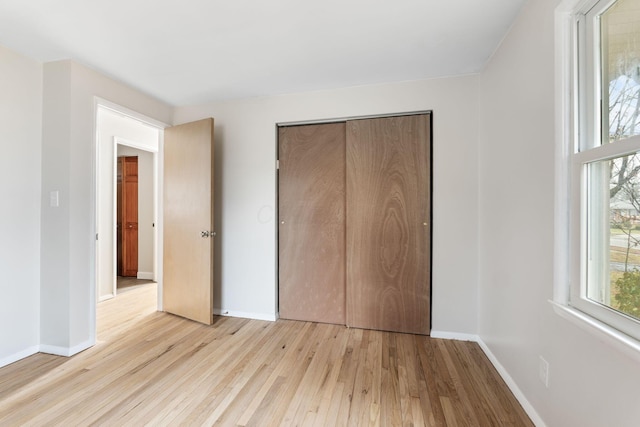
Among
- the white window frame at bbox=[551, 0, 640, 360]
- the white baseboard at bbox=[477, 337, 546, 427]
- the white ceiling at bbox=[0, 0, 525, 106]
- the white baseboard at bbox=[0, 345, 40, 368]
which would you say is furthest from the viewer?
the white baseboard at bbox=[0, 345, 40, 368]

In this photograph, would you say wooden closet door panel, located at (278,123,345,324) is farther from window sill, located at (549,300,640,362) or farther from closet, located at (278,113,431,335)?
window sill, located at (549,300,640,362)

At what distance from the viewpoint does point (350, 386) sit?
1.73m

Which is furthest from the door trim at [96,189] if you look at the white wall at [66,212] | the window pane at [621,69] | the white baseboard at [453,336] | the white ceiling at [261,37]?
the window pane at [621,69]

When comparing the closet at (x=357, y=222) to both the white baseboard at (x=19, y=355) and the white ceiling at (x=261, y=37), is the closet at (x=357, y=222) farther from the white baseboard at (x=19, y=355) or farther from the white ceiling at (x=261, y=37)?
the white baseboard at (x=19, y=355)

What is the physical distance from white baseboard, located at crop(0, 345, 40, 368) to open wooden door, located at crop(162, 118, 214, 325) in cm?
→ 101

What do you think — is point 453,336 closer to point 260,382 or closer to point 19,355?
point 260,382

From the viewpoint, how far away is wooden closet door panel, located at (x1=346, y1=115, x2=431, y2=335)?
2.41 meters

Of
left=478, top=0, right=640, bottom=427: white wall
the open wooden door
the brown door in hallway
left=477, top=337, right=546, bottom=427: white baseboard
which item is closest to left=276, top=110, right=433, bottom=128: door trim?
left=478, top=0, right=640, bottom=427: white wall

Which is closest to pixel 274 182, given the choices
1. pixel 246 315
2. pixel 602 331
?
pixel 246 315

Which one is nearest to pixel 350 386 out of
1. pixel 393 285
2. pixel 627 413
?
pixel 393 285

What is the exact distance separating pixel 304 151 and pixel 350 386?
200 cm

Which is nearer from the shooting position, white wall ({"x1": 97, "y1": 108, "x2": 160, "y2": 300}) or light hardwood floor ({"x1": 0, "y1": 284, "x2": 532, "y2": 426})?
light hardwood floor ({"x1": 0, "y1": 284, "x2": 532, "y2": 426})

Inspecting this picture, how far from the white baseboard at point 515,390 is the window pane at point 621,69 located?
53.4 inches

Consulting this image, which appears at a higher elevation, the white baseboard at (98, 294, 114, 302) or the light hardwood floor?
the white baseboard at (98, 294, 114, 302)
